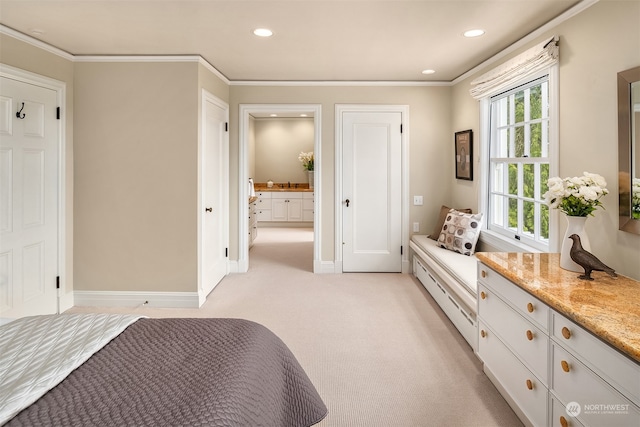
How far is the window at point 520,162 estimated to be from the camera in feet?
10.0

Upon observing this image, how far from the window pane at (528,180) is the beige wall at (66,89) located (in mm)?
4127

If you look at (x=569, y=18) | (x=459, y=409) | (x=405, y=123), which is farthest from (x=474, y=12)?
(x=459, y=409)

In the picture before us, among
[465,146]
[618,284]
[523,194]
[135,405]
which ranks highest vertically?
[465,146]

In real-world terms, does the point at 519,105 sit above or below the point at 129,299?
above

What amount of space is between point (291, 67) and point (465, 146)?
2092 mm

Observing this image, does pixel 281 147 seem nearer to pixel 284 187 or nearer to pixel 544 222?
pixel 284 187

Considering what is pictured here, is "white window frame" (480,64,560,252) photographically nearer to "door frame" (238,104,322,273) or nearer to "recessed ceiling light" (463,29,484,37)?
"recessed ceiling light" (463,29,484,37)

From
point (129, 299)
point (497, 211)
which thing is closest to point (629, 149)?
point (497, 211)

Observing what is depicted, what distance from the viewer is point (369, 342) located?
9.93 ft

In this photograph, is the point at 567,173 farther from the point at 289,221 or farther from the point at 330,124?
the point at 289,221

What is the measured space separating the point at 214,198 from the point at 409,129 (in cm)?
252

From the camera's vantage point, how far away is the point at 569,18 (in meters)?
2.56

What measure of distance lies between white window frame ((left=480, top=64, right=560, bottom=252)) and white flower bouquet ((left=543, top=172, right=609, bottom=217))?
0.69 metres

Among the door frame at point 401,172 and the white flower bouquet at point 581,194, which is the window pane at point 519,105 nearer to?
the white flower bouquet at point 581,194
